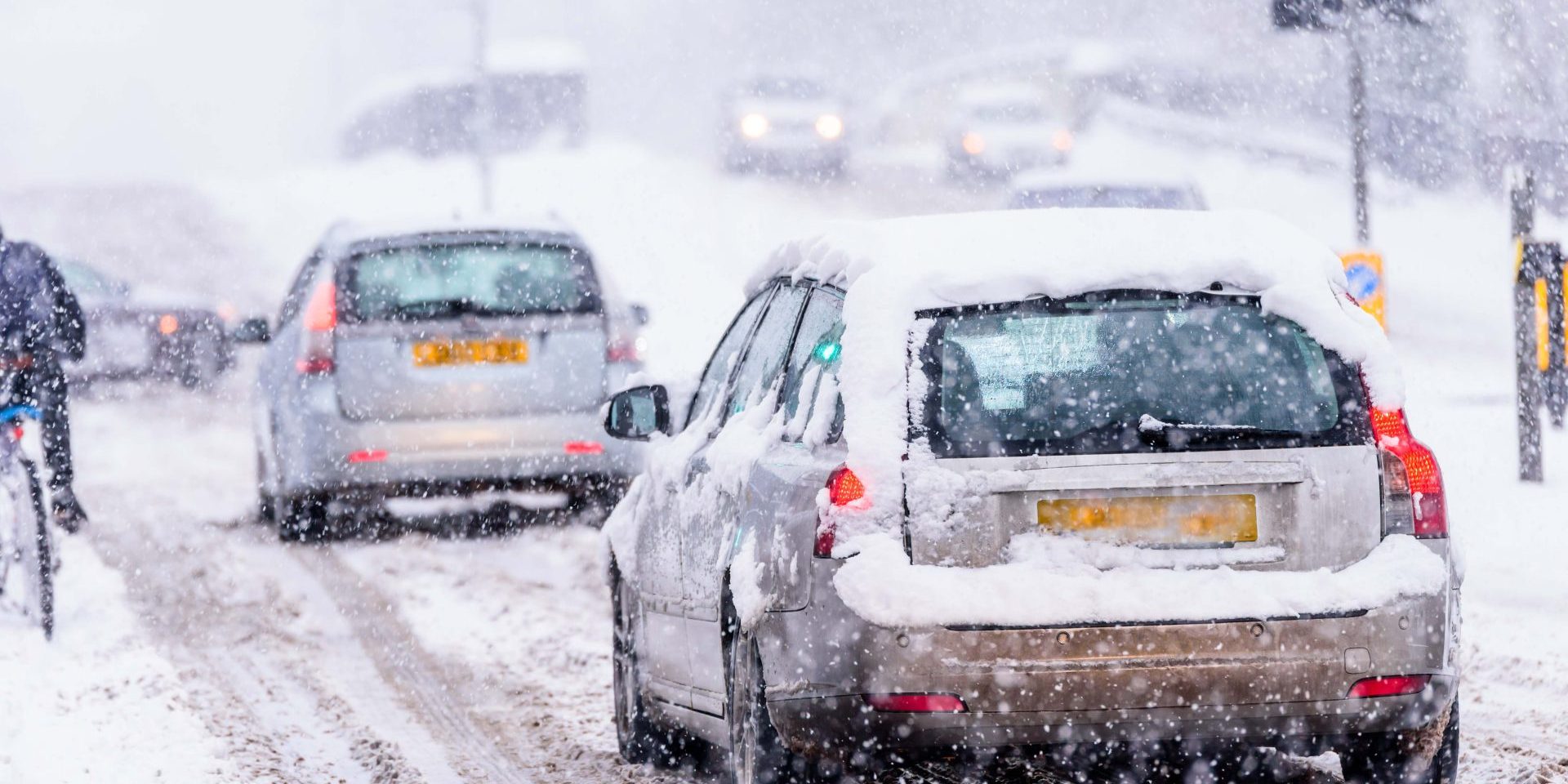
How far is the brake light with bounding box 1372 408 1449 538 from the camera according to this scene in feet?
15.8

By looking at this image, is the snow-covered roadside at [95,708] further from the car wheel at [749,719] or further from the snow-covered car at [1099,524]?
the snow-covered car at [1099,524]

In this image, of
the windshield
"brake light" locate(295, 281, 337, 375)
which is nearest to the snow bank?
"brake light" locate(295, 281, 337, 375)

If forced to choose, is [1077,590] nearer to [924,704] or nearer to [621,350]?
[924,704]

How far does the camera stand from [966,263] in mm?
4965

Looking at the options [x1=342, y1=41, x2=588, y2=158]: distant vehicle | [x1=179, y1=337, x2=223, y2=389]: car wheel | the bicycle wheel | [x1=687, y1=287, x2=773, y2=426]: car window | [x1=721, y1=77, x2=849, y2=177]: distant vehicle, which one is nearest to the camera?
[x1=687, y1=287, x2=773, y2=426]: car window

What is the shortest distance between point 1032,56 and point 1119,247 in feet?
129

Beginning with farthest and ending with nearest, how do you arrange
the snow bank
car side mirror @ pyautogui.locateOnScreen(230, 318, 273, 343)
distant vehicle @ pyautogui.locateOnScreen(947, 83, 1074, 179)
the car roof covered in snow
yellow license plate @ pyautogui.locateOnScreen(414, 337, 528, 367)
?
1. distant vehicle @ pyautogui.locateOnScreen(947, 83, 1074, 179)
2. car side mirror @ pyautogui.locateOnScreen(230, 318, 273, 343)
3. the car roof covered in snow
4. yellow license plate @ pyautogui.locateOnScreen(414, 337, 528, 367)
5. the snow bank

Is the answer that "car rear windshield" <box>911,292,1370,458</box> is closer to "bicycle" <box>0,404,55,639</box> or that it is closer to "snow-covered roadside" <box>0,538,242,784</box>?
"snow-covered roadside" <box>0,538,242,784</box>

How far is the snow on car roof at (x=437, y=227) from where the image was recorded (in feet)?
38.7

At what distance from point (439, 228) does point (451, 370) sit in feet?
2.69

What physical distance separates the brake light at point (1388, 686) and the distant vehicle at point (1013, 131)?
30649mm

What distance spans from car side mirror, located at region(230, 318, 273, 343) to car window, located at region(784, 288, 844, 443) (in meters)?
7.72

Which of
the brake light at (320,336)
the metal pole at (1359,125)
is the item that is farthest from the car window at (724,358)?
the metal pole at (1359,125)

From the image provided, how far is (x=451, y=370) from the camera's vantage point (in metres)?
11.5
